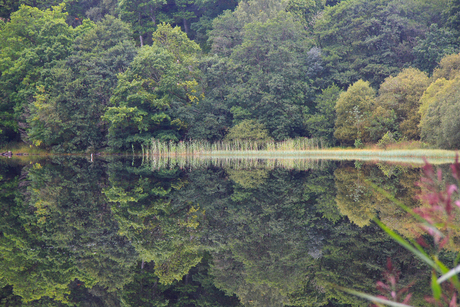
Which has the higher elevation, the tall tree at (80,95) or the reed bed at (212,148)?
the tall tree at (80,95)

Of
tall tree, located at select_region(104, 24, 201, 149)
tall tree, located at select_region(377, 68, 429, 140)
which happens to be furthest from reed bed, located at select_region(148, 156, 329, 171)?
tall tree, located at select_region(104, 24, 201, 149)

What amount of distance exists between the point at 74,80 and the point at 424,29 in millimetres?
31526

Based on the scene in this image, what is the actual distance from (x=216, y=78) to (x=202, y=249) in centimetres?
3238

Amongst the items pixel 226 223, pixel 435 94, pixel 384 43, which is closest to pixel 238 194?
pixel 226 223

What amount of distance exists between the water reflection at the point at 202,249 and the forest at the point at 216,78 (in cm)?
2521

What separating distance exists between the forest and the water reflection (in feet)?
82.7

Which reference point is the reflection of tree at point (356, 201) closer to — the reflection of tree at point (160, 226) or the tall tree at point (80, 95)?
the reflection of tree at point (160, 226)

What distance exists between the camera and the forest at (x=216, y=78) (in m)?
33.6

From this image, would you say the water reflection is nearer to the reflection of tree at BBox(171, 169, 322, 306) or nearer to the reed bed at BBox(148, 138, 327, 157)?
the reflection of tree at BBox(171, 169, 322, 306)

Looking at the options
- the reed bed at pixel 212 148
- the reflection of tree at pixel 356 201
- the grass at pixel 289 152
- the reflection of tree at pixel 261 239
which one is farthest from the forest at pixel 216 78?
the reflection of tree at pixel 261 239

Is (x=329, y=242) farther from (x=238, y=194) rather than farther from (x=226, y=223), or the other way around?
(x=238, y=194)

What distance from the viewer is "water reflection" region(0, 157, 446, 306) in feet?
13.0

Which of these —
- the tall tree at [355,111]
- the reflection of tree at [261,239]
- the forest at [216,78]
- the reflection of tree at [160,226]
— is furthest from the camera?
the forest at [216,78]

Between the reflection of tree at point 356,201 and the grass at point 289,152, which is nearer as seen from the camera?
the reflection of tree at point 356,201
